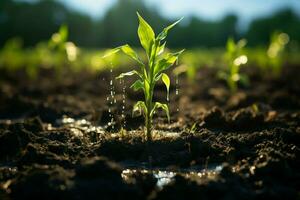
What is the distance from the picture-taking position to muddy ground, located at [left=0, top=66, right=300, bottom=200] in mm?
2652

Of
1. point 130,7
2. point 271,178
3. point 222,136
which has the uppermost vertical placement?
point 130,7

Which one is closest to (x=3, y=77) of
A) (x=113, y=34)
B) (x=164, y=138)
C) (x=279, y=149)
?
(x=164, y=138)

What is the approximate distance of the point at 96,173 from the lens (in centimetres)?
276

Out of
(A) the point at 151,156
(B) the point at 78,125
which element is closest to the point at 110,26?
(B) the point at 78,125

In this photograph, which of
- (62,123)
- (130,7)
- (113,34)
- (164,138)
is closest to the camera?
(164,138)

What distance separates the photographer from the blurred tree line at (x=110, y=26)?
34.4m

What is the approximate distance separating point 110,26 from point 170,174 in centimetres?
3815

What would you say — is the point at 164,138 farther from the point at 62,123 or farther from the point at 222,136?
the point at 62,123

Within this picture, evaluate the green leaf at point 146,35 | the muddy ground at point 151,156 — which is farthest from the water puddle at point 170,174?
the green leaf at point 146,35

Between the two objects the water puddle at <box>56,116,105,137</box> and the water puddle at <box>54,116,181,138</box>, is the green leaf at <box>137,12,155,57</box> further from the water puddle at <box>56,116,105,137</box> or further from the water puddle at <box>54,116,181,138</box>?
the water puddle at <box>56,116,105,137</box>

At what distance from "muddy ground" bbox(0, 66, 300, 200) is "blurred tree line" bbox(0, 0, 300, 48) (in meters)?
28.4

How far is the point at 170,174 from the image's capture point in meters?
3.14

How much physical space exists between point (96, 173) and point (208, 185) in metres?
0.65

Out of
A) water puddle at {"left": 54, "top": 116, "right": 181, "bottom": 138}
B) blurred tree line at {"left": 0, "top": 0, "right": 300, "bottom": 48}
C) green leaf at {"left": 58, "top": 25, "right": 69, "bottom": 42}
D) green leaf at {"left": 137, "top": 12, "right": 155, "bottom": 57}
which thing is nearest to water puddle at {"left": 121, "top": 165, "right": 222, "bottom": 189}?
water puddle at {"left": 54, "top": 116, "right": 181, "bottom": 138}
